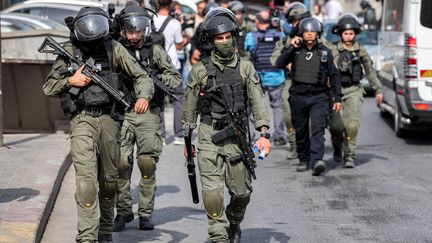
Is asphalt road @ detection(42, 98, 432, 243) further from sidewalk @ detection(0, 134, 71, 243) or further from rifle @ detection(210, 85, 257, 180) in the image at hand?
Result: rifle @ detection(210, 85, 257, 180)

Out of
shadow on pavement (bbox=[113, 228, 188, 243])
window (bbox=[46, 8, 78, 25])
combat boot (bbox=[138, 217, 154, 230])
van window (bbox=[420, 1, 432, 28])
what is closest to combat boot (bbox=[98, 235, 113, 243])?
shadow on pavement (bbox=[113, 228, 188, 243])

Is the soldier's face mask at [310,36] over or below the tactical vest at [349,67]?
over

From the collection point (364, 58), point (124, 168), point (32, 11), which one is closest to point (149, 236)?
point (124, 168)

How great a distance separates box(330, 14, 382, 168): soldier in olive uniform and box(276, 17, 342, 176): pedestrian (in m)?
0.57

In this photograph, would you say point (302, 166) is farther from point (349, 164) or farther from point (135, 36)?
point (135, 36)

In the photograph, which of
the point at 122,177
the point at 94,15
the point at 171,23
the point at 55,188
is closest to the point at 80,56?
the point at 94,15

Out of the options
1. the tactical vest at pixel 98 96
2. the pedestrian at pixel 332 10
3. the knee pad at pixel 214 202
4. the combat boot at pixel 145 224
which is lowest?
the pedestrian at pixel 332 10

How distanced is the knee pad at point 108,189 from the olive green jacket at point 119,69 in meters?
0.67

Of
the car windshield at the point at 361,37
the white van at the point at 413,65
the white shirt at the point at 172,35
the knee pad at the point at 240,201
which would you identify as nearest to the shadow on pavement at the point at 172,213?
the knee pad at the point at 240,201

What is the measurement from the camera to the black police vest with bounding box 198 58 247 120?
7781 mm

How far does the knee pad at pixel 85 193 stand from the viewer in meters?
7.64

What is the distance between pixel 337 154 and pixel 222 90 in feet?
19.1

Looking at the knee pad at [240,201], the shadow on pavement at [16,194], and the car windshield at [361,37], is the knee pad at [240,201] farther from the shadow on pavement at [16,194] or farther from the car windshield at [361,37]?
the car windshield at [361,37]

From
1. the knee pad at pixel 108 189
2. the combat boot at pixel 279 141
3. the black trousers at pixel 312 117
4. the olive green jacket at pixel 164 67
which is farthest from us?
the combat boot at pixel 279 141
